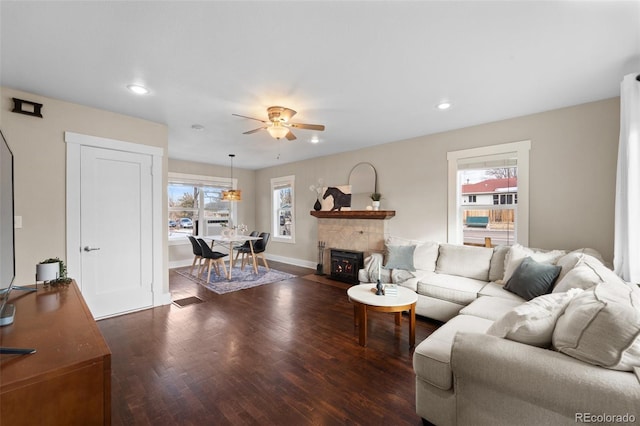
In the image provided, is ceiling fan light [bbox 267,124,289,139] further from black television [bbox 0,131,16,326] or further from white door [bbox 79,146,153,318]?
black television [bbox 0,131,16,326]

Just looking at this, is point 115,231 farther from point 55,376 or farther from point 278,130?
point 55,376

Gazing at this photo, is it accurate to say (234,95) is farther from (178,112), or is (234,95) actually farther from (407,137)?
(407,137)

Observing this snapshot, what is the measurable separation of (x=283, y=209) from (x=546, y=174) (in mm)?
5539

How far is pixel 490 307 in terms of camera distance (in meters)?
2.46

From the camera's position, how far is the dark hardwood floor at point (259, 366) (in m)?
1.78

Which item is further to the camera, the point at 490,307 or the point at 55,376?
the point at 490,307

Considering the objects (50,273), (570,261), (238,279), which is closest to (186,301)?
(238,279)

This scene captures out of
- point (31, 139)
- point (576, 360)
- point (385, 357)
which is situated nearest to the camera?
point (576, 360)

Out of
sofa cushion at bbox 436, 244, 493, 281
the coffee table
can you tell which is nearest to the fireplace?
sofa cushion at bbox 436, 244, 493, 281

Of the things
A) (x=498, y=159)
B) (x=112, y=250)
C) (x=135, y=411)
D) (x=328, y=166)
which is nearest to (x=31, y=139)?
(x=112, y=250)

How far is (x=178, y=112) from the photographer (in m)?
3.35

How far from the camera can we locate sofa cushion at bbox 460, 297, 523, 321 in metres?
2.33

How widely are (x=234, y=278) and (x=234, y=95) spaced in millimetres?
3649

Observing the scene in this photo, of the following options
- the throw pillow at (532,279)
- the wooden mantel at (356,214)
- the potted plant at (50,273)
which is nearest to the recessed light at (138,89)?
the potted plant at (50,273)
